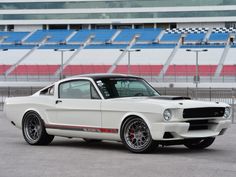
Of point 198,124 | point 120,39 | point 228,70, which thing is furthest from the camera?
point 120,39

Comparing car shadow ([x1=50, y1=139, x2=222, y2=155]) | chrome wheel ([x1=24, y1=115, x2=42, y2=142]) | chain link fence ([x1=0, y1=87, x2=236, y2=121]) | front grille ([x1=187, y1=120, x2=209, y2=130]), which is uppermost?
front grille ([x1=187, y1=120, x2=209, y2=130])

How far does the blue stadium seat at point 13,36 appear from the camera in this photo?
265ft

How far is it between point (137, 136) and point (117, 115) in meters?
0.60

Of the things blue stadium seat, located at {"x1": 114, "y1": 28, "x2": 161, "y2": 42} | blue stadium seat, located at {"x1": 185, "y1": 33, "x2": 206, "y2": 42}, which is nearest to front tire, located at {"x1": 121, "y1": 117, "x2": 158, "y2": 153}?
blue stadium seat, located at {"x1": 185, "y1": 33, "x2": 206, "y2": 42}

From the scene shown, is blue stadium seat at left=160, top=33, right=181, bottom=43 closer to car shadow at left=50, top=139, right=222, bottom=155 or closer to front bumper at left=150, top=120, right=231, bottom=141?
car shadow at left=50, top=139, right=222, bottom=155

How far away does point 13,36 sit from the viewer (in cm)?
8338

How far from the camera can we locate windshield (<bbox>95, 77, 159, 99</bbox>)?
36.5ft

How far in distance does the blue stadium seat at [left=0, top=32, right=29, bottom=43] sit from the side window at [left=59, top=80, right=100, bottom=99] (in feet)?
227

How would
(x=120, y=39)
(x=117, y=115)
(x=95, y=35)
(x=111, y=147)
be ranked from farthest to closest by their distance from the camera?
(x=95, y=35)
(x=120, y=39)
(x=111, y=147)
(x=117, y=115)

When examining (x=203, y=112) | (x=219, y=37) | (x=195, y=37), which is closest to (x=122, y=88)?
(x=203, y=112)

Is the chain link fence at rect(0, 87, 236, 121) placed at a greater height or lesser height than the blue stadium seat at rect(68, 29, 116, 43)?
lesser

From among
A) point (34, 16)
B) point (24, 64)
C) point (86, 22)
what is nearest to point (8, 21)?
point (34, 16)

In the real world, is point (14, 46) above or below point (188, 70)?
above

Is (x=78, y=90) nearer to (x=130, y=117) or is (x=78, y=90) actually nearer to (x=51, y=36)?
(x=130, y=117)
